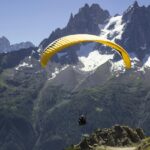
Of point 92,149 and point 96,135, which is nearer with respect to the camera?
point 92,149

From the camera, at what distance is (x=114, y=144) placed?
125 metres

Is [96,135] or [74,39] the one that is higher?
[96,135]

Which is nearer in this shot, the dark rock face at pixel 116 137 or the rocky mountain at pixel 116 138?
the rocky mountain at pixel 116 138

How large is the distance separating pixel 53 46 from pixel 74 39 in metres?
3.09

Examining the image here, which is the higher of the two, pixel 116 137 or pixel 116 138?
pixel 116 137

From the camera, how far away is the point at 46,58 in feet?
178

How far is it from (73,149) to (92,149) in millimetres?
4512

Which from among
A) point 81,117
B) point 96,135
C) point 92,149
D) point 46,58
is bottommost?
point 81,117

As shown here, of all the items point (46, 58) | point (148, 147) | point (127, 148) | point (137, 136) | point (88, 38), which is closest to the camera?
point (46, 58)

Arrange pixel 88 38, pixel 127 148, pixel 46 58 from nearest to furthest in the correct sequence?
pixel 46 58 < pixel 88 38 < pixel 127 148

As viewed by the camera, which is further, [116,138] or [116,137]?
[116,137]

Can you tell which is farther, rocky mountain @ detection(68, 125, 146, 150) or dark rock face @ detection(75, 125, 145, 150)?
dark rock face @ detection(75, 125, 145, 150)

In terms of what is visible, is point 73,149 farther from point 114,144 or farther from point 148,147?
point 148,147

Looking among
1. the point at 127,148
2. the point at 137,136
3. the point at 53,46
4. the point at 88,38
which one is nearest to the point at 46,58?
the point at 53,46
